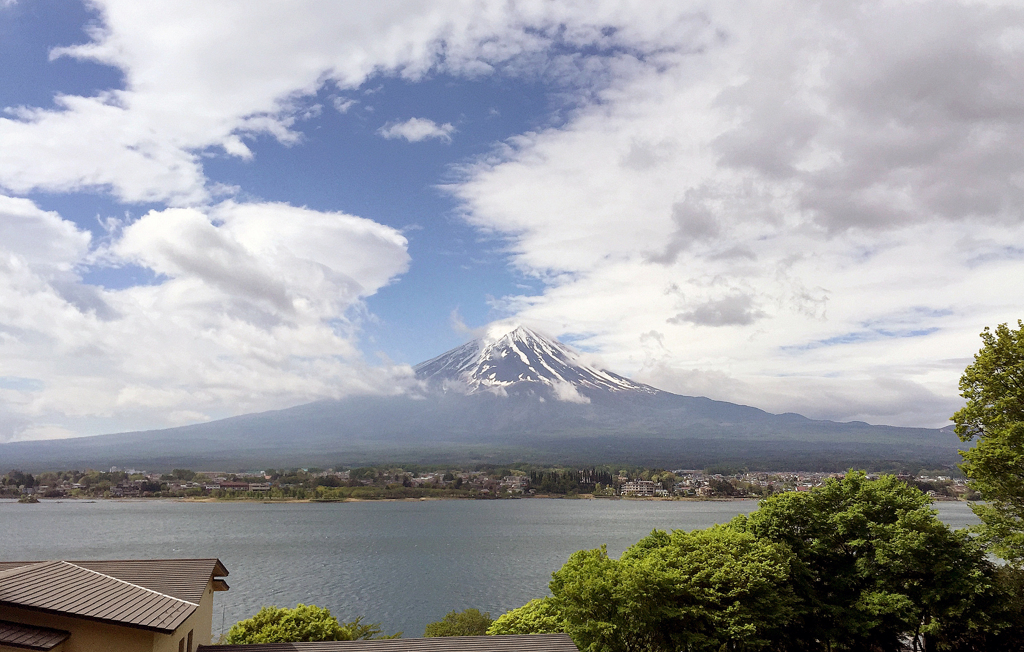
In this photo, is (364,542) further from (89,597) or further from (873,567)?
(89,597)

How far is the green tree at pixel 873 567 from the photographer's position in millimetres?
14086

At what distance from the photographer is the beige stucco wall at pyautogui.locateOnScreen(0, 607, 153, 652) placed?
27.2 ft

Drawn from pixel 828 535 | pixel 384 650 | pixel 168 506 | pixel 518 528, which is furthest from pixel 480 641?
pixel 168 506

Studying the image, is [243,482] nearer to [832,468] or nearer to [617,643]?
[617,643]

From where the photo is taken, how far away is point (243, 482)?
373ft

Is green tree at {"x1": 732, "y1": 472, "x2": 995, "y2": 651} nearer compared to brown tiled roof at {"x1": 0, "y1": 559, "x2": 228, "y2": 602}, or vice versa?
brown tiled roof at {"x1": 0, "y1": 559, "x2": 228, "y2": 602}

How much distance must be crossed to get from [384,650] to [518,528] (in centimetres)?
5430

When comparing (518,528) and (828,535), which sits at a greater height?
(828,535)

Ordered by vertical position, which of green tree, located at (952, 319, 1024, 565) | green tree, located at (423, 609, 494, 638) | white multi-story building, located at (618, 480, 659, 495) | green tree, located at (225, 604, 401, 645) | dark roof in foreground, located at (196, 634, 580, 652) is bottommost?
white multi-story building, located at (618, 480, 659, 495)

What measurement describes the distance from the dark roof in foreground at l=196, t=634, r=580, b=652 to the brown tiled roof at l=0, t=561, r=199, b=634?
4.47 feet

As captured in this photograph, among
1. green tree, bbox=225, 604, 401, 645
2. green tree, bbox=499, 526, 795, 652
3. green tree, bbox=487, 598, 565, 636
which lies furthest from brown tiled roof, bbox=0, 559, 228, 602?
green tree, bbox=499, 526, 795, 652

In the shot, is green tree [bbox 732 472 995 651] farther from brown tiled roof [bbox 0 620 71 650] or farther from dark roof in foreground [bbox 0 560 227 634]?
brown tiled roof [bbox 0 620 71 650]

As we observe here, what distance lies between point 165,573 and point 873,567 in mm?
14751

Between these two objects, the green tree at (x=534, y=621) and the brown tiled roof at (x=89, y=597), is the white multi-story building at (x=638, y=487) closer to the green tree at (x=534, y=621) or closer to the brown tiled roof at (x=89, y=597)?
the green tree at (x=534, y=621)
